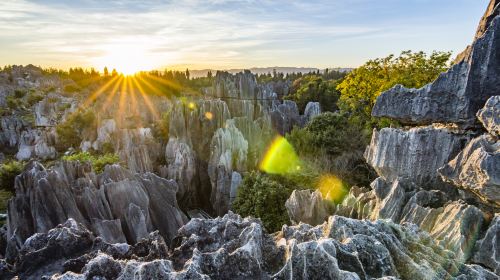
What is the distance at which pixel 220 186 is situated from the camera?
21844 mm

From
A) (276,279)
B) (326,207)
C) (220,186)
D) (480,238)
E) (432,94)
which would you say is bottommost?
(220,186)

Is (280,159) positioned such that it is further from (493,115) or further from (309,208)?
(493,115)

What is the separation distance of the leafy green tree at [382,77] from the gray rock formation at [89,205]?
1521cm

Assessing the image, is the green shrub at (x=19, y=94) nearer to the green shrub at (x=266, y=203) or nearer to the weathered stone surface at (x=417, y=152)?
the green shrub at (x=266, y=203)

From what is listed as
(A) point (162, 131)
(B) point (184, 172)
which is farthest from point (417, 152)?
(A) point (162, 131)

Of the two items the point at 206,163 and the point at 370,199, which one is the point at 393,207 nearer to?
the point at 370,199

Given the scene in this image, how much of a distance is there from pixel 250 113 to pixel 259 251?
26838 millimetres

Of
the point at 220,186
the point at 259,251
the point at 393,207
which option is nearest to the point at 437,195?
the point at 393,207

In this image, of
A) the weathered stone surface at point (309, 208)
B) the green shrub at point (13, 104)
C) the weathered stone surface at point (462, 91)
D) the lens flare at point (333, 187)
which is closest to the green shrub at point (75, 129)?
the lens flare at point (333, 187)

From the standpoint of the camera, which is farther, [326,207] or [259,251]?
[326,207]

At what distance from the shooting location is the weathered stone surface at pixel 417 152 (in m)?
10.7

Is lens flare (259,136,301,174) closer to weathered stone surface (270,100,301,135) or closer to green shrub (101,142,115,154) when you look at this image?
weathered stone surface (270,100,301,135)

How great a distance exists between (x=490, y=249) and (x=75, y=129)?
135 feet

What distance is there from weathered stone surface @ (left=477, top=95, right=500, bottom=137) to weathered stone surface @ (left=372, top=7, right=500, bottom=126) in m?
1.98
